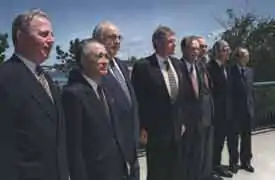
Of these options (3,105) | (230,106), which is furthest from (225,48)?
(3,105)

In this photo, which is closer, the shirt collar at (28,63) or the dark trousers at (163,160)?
the shirt collar at (28,63)

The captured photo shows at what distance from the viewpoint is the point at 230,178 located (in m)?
6.64

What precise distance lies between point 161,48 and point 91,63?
1.50 meters

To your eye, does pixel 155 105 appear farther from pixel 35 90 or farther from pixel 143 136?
pixel 35 90

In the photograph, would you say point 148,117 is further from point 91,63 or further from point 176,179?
point 91,63

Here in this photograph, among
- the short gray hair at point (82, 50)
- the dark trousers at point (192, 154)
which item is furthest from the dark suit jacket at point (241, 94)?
the short gray hair at point (82, 50)

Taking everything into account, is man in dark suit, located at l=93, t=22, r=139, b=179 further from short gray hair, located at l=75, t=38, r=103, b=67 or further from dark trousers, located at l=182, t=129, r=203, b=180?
dark trousers, located at l=182, t=129, r=203, b=180

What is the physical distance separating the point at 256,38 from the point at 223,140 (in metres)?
8.34

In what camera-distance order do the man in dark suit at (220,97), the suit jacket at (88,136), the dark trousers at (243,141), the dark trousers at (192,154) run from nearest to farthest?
the suit jacket at (88,136), the dark trousers at (192,154), the man in dark suit at (220,97), the dark trousers at (243,141)

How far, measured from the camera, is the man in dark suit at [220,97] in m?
6.59

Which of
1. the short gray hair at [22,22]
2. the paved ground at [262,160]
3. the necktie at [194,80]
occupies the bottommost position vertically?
the paved ground at [262,160]

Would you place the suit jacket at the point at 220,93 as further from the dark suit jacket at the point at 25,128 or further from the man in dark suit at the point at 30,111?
the dark suit jacket at the point at 25,128

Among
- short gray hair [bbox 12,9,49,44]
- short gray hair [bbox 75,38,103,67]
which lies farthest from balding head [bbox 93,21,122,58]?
short gray hair [bbox 12,9,49,44]

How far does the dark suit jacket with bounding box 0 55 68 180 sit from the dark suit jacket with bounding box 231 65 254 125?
4261 mm
